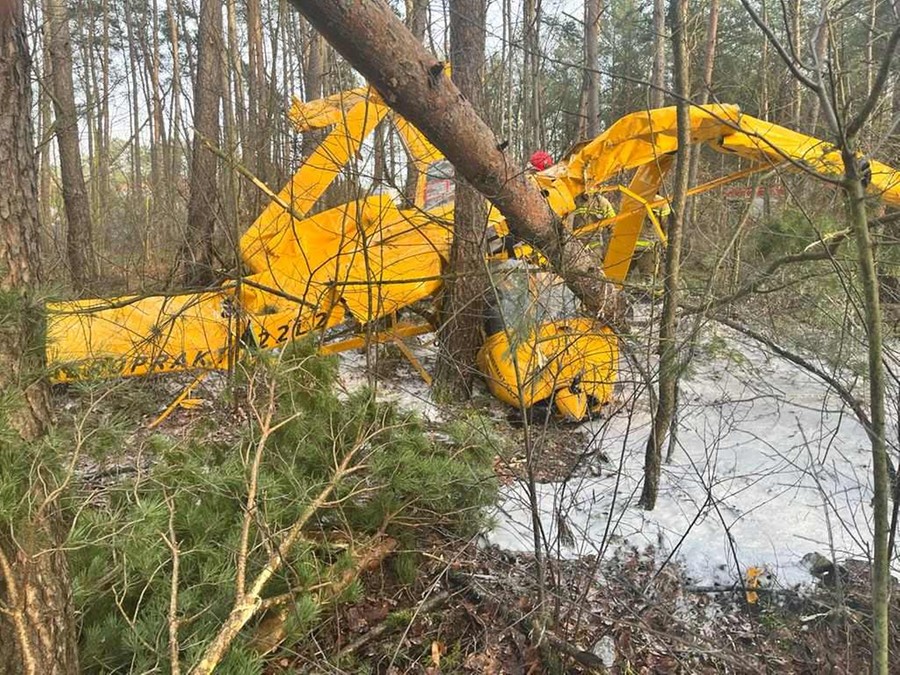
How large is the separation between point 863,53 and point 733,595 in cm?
265

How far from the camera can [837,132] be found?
1632mm

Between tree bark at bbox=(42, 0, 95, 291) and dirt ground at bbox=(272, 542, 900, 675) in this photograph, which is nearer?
dirt ground at bbox=(272, 542, 900, 675)

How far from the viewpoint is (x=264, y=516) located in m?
2.51

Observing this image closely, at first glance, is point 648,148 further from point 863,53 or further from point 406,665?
point 406,665

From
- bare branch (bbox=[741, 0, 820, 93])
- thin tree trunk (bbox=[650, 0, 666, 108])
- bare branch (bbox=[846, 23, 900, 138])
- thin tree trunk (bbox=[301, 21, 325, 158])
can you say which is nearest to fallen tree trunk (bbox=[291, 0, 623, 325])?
bare branch (bbox=[741, 0, 820, 93])

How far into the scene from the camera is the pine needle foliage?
211 centimetres

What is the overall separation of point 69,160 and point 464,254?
702cm

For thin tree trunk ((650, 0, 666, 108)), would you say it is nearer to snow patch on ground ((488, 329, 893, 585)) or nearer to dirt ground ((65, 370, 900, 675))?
snow patch on ground ((488, 329, 893, 585))

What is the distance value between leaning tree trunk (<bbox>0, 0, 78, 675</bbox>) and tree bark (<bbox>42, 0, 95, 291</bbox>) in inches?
268

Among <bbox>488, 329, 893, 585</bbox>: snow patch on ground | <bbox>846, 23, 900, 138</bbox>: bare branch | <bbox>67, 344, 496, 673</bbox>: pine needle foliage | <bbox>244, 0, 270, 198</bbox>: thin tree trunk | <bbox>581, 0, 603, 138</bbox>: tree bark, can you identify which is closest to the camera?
<bbox>846, 23, 900, 138</bbox>: bare branch

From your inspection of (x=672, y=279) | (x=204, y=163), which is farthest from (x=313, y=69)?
(x=672, y=279)

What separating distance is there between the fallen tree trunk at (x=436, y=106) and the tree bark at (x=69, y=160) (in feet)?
22.5

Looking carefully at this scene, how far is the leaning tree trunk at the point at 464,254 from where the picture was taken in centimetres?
508

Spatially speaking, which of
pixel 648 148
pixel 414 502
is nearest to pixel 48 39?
pixel 648 148
